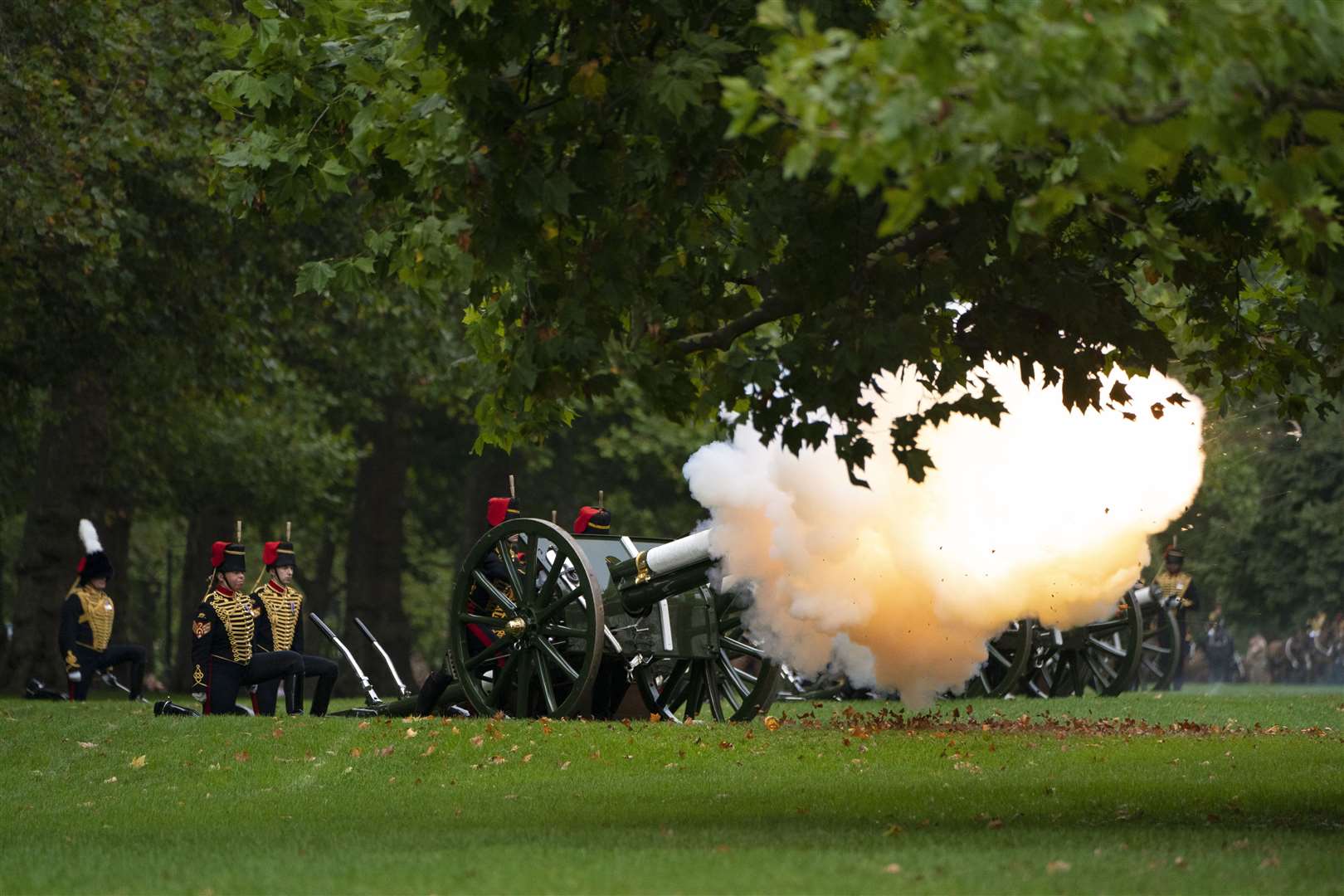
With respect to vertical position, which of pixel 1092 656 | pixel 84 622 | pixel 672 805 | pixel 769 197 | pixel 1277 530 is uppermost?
pixel 769 197

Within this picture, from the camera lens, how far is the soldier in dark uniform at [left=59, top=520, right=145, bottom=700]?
2209cm

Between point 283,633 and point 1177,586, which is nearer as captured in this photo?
point 283,633

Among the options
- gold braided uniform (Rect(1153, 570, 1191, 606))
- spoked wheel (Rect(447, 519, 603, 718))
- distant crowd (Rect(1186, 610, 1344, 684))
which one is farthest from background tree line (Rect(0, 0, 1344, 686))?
distant crowd (Rect(1186, 610, 1344, 684))

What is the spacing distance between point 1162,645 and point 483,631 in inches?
601

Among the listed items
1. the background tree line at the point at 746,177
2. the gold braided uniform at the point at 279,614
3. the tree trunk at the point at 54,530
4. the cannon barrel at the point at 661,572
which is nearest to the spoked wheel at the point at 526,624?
the cannon barrel at the point at 661,572

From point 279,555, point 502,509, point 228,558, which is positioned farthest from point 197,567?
point 502,509

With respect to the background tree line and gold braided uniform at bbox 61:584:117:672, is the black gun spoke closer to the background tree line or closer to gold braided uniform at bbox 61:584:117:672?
the background tree line

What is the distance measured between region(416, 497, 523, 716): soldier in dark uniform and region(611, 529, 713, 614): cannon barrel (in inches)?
40.9

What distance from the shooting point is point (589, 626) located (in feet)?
50.8

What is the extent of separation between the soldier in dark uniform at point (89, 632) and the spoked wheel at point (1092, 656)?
9568 mm

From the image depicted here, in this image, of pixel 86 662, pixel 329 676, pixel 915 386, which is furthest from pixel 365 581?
pixel 915 386

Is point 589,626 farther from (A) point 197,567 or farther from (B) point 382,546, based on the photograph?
→ (A) point 197,567

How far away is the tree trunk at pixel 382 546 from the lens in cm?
3284

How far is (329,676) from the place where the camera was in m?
18.9
